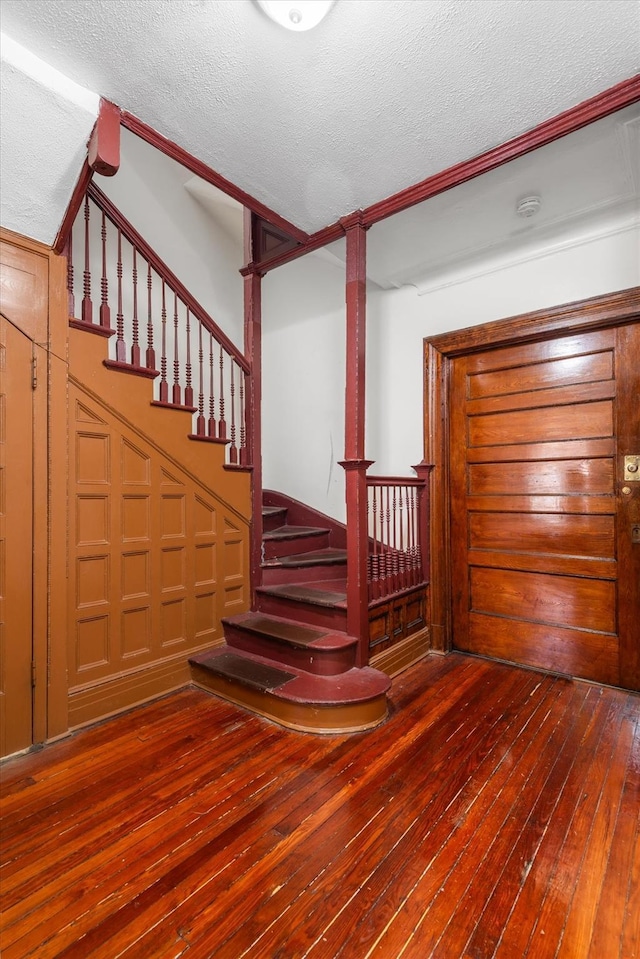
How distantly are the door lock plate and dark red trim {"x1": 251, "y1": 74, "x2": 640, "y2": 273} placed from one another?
5.36 feet

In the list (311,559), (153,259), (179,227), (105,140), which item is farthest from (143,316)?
(311,559)

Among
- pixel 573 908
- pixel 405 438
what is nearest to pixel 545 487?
pixel 405 438

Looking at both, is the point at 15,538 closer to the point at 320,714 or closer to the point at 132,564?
the point at 132,564

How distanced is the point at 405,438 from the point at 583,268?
4.91ft

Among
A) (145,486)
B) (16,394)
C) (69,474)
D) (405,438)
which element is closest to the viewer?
(16,394)

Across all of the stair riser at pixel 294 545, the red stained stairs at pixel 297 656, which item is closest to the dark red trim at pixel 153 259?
the stair riser at pixel 294 545

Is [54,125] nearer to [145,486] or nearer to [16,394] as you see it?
[16,394]

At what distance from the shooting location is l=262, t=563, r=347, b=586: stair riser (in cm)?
318

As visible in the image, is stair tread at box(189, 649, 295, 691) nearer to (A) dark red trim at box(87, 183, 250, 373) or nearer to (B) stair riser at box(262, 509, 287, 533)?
(B) stair riser at box(262, 509, 287, 533)

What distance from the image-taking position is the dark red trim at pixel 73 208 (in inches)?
75.5

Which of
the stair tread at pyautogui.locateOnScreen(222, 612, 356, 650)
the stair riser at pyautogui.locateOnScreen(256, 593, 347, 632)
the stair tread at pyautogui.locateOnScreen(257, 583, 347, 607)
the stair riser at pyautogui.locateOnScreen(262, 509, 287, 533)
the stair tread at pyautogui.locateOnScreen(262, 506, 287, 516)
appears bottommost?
the stair tread at pyautogui.locateOnScreen(222, 612, 356, 650)

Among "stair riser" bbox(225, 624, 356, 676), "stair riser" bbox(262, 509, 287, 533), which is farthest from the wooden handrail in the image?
"stair riser" bbox(262, 509, 287, 533)

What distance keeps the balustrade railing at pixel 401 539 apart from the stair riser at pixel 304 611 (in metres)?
0.26

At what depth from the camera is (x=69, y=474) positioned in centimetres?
219
